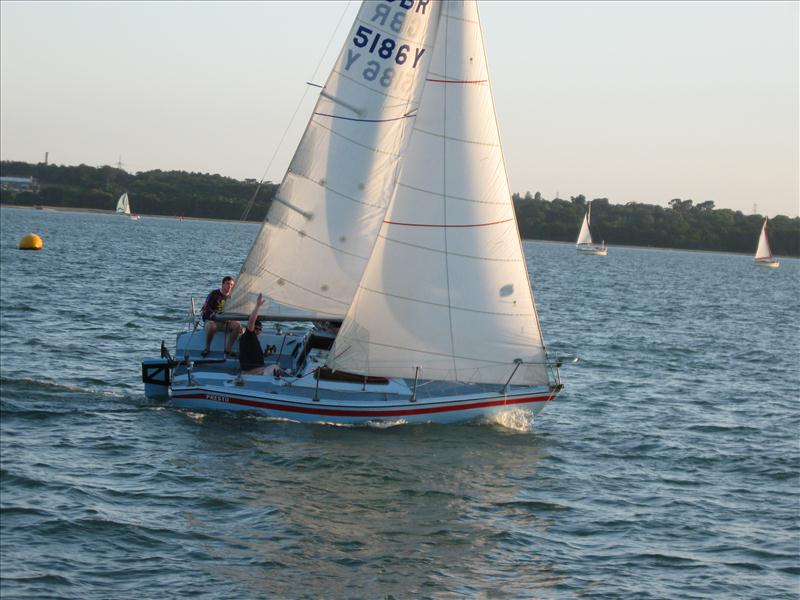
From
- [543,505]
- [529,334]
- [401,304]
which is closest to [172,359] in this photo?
[401,304]

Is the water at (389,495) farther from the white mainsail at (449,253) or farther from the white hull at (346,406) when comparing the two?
the white mainsail at (449,253)

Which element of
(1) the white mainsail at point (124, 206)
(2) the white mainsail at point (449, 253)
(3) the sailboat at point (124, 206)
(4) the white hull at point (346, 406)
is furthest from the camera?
(1) the white mainsail at point (124, 206)

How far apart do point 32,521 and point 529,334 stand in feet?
29.8

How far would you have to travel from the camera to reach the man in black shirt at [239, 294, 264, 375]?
1927 centimetres

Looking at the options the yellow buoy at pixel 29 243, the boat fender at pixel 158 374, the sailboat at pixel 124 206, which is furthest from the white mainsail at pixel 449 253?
the sailboat at pixel 124 206

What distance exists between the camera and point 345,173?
62.7ft

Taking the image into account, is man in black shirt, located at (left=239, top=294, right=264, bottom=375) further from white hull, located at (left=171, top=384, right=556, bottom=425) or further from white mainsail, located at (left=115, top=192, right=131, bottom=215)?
white mainsail, located at (left=115, top=192, right=131, bottom=215)

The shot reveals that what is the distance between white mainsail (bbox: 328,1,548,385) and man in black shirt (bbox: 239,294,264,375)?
1.51 m

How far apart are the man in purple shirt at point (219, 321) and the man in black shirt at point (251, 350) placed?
0.94 meters

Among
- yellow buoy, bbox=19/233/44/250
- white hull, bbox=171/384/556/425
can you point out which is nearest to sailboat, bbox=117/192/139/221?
yellow buoy, bbox=19/233/44/250

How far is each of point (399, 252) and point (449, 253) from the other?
32.8 inches

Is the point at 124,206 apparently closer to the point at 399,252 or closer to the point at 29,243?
the point at 29,243

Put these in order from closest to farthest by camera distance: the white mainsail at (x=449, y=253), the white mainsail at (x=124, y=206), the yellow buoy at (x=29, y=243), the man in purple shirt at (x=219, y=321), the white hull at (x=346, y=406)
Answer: the white mainsail at (x=449, y=253)
the white hull at (x=346, y=406)
the man in purple shirt at (x=219, y=321)
the yellow buoy at (x=29, y=243)
the white mainsail at (x=124, y=206)

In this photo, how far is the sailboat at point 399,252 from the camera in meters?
18.4
